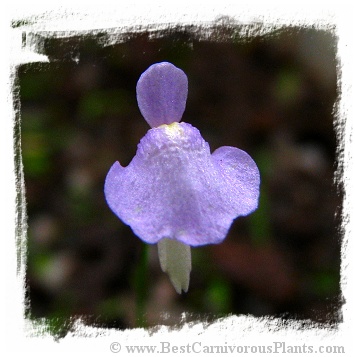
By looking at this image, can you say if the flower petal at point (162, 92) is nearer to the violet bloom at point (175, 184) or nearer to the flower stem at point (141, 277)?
the violet bloom at point (175, 184)

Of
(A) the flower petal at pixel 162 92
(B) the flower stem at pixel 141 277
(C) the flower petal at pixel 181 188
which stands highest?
(A) the flower petal at pixel 162 92

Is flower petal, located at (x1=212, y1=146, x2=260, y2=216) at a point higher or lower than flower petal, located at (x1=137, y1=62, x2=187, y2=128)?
lower

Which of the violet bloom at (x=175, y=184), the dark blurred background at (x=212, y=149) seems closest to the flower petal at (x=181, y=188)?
the violet bloom at (x=175, y=184)

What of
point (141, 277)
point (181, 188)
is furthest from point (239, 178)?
point (141, 277)

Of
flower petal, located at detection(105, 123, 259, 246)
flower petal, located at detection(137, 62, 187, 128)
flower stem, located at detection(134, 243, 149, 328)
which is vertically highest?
flower petal, located at detection(137, 62, 187, 128)

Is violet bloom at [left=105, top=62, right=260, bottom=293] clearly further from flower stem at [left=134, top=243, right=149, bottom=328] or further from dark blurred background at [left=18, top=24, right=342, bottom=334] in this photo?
dark blurred background at [left=18, top=24, right=342, bottom=334]

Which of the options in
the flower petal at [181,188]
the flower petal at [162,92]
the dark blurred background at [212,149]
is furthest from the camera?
the dark blurred background at [212,149]

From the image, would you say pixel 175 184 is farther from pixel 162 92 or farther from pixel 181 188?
pixel 162 92

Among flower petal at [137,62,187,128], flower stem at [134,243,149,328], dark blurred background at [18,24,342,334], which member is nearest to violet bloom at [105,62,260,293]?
flower petal at [137,62,187,128]

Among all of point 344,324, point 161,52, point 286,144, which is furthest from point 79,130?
point 344,324
